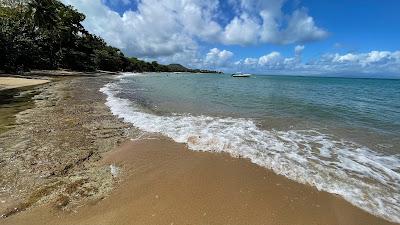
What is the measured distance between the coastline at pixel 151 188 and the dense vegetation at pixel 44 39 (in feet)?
120

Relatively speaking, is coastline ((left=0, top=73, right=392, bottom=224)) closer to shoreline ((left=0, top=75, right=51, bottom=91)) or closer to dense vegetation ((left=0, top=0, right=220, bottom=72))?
shoreline ((left=0, top=75, right=51, bottom=91))

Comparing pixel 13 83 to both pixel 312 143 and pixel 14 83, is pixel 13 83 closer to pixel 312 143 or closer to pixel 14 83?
pixel 14 83

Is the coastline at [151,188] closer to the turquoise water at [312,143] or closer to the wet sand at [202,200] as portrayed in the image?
the wet sand at [202,200]

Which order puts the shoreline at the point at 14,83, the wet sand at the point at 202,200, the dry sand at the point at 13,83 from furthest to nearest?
the dry sand at the point at 13,83 < the shoreline at the point at 14,83 < the wet sand at the point at 202,200

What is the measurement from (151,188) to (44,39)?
62776 millimetres

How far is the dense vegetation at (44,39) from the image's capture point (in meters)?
38.2

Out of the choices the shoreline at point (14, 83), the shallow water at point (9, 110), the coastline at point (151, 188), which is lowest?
the shoreline at point (14, 83)

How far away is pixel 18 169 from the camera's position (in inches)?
247

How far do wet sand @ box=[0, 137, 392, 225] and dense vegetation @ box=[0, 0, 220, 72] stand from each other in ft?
129

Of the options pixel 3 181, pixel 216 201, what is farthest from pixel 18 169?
pixel 216 201

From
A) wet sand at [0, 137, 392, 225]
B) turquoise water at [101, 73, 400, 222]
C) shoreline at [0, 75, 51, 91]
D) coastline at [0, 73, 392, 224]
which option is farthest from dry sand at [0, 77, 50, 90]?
wet sand at [0, 137, 392, 225]

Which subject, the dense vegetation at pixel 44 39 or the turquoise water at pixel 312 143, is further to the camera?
the dense vegetation at pixel 44 39

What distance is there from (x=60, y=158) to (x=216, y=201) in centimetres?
437

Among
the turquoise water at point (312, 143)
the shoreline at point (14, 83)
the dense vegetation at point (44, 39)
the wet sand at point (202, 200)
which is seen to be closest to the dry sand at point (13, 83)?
the shoreline at point (14, 83)
